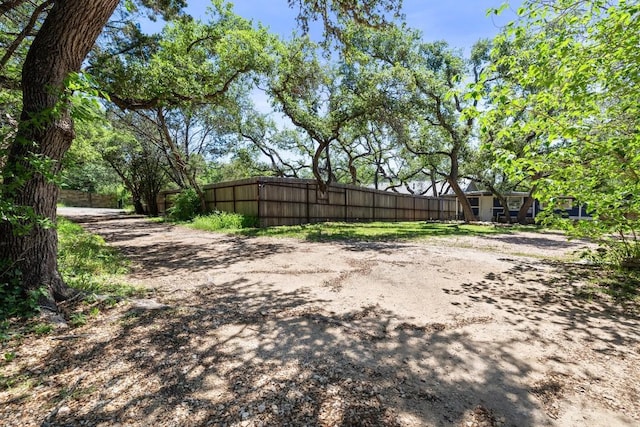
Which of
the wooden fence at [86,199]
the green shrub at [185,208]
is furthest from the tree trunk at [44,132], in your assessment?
the wooden fence at [86,199]

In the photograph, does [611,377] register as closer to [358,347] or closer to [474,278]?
[358,347]

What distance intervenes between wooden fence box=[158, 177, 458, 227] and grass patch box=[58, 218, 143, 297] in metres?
6.89

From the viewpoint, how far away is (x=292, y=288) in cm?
377

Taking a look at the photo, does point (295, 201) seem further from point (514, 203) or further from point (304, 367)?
point (514, 203)

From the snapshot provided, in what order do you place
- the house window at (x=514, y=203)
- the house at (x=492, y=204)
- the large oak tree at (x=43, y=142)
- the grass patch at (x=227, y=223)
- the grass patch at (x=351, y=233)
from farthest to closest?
the house window at (x=514, y=203) < the house at (x=492, y=204) < the grass patch at (x=227, y=223) < the grass patch at (x=351, y=233) < the large oak tree at (x=43, y=142)

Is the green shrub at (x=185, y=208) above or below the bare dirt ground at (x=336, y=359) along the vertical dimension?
above

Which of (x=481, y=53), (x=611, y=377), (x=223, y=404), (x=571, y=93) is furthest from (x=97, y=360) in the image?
(x=481, y=53)

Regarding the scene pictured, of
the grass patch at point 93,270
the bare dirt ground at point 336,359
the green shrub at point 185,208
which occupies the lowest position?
the bare dirt ground at point 336,359

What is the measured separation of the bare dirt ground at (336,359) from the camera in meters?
1.56

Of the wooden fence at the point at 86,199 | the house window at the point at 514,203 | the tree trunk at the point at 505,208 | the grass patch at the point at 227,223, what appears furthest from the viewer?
the wooden fence at the point at 86,199

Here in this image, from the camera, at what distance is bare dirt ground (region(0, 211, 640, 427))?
1561 millimetres

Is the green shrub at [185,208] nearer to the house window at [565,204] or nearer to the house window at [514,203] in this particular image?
the house window at [565,204]

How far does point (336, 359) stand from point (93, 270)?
3742 millimetres

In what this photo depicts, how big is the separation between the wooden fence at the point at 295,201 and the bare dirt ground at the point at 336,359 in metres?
8.10
